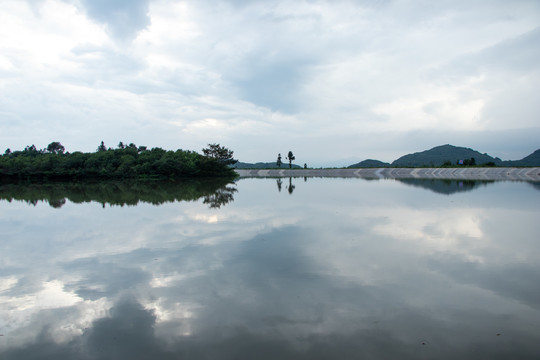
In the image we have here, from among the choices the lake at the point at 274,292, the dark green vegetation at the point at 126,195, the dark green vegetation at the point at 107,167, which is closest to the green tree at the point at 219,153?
the dark green vegetation at the point at 107,167

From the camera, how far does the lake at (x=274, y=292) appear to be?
3.59 meters

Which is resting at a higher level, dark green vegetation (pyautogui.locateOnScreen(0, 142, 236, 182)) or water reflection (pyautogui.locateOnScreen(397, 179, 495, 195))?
→ dark green vegetation (pyautogui.locateOnScreen(0, 142, 236, 182))

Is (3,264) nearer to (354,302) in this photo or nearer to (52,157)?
(354,302)

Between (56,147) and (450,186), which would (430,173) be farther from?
(56,147)

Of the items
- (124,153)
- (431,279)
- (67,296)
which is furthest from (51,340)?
(124,153)

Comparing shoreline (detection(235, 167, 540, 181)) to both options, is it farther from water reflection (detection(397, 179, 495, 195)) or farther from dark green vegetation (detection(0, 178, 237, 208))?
dark green vegetation (detection(0, 178, 237, 208))

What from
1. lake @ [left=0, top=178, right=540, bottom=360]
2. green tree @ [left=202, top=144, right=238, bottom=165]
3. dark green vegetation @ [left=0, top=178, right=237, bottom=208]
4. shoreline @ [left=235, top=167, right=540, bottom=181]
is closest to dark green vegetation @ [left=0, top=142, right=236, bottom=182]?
green tree @ [left=202, top=144, right=238, bottom=165]

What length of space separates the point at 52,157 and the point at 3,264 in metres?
59.3

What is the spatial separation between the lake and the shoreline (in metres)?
43.0

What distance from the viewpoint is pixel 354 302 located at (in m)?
4.57

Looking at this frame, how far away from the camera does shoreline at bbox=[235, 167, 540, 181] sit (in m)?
49.6

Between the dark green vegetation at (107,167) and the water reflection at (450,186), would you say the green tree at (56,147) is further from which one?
the water reflection at (450,186)

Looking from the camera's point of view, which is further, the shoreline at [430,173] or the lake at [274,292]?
the shoreline at [430,173]

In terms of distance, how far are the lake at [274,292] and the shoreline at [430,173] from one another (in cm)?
4302
